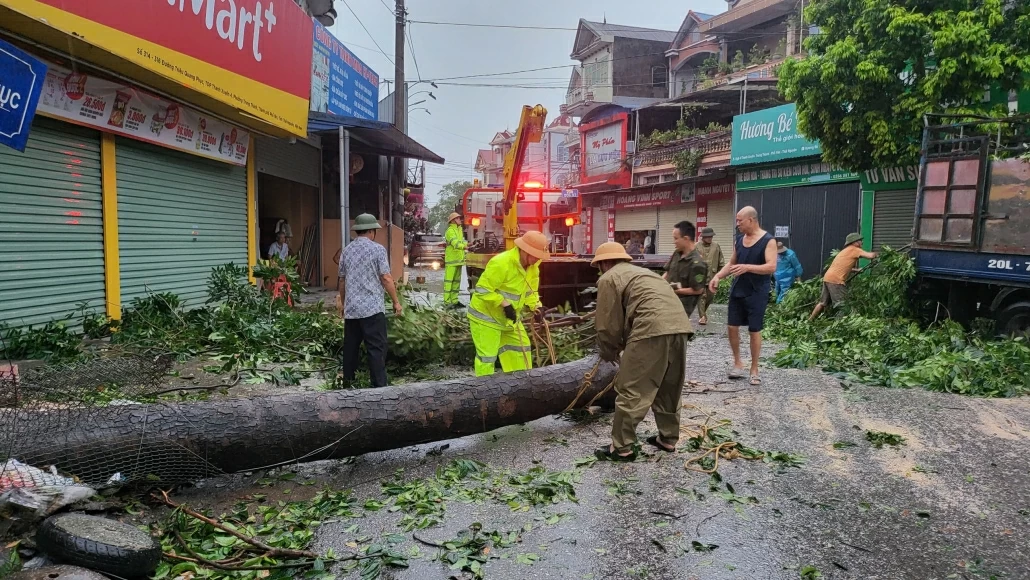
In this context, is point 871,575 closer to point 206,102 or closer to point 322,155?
point 206,102

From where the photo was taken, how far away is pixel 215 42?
8.41 m

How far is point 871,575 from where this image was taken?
2658mm

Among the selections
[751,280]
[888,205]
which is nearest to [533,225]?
[888,205]

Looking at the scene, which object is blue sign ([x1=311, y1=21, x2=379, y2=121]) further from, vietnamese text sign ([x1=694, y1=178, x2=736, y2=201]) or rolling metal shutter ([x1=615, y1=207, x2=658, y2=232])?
rolling metal shutter ([x1=615, y1=207, x2=658, y2=232])

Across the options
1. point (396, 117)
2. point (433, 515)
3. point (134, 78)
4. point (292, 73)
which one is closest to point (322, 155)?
point (396, 117)

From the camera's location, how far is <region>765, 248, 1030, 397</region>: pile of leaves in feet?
19.3

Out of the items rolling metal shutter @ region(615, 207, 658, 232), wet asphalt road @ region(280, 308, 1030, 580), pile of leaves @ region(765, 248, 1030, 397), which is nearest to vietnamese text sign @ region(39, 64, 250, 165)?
wet asphalt road @ region(280, 308, 1030, 580)

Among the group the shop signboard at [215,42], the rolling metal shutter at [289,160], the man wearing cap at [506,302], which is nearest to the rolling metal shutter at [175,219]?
the rolling metal shutter at [289,160]

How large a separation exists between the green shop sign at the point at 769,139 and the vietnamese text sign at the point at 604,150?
350 inches

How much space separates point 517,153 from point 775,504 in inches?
340

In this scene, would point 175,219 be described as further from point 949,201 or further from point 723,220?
point 723,220

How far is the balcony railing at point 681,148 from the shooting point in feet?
66.3

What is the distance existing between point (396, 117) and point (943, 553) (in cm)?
1676

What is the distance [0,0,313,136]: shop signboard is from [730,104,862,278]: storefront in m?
11.5
